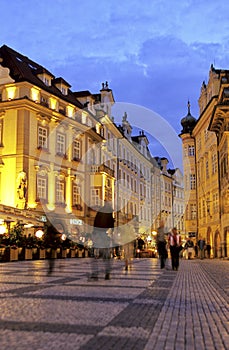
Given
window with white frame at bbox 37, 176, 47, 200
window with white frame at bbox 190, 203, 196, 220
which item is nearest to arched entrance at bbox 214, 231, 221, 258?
window with white frame at bbox 190, 203, 196, 220

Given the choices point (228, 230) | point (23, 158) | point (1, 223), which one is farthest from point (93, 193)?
point (1, 223)

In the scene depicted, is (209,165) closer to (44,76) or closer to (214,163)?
(214,163)

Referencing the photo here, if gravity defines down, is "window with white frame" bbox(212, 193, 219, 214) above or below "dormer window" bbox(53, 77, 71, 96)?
below

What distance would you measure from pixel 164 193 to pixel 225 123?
55.7 metres

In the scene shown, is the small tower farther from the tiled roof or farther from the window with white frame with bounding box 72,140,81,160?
the tiled roof

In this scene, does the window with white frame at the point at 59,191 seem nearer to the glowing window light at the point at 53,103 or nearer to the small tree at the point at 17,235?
the glowing window light at the point at 53,103

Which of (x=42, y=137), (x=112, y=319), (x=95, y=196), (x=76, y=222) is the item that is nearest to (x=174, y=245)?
(x=112, y=319)

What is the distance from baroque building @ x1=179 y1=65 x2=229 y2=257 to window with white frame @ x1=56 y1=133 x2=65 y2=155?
43.9ft

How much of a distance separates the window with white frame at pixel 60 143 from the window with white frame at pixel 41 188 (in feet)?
12.5

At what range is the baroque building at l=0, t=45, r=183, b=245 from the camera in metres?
37.6

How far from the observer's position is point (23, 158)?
37.5 meters

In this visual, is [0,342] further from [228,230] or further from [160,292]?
[228,230]

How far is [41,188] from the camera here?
39.8 meters

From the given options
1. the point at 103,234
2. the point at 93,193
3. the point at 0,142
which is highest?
the point at 0,142
